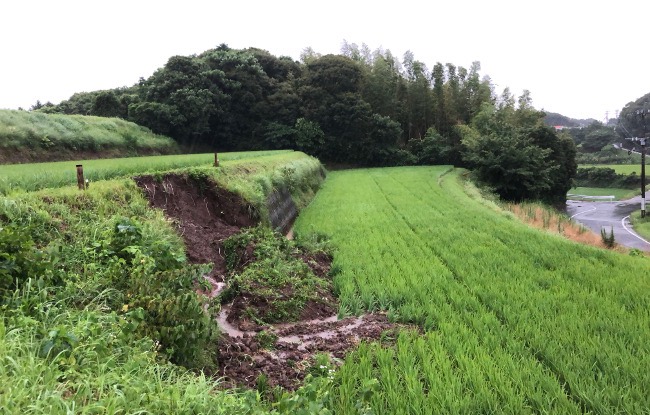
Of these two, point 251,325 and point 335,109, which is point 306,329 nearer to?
point 251,325

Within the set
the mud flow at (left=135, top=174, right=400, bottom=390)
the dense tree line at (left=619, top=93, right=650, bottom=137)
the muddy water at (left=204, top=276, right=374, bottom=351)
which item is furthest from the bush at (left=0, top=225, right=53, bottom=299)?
the dense tree line at (left=619, top=93, right=650, bottom=137)

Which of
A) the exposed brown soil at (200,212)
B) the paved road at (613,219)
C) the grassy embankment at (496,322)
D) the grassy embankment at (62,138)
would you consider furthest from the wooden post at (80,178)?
the paved road at (613,219)

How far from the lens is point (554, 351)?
10.7 feet

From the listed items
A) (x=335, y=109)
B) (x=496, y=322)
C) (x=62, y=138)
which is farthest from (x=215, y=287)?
(x=335, y=109)

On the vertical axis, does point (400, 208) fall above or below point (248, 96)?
below

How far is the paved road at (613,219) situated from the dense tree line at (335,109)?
2.18m

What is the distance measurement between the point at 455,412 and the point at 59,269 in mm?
3231

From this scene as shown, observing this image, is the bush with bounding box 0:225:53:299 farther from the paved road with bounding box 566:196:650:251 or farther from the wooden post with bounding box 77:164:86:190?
the paved road with bounding box 566:196:650:251

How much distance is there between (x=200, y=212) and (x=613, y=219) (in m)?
23.0

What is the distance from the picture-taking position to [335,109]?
28.5 metres

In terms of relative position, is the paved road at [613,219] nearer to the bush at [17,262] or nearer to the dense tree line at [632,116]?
the bush at [17,262]

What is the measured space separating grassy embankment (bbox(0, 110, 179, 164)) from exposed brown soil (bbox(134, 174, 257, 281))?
6.87m

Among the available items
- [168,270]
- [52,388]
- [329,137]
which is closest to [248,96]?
[329,137]

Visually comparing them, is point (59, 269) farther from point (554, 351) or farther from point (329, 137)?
point (329, 137)
